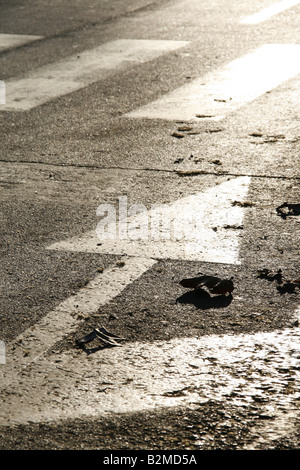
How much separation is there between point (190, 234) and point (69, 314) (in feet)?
3.43

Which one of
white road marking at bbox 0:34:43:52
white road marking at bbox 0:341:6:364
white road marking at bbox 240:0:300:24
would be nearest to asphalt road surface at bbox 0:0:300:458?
white road marking at bbox 0:341:6:364

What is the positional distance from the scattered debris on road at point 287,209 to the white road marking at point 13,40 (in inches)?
219

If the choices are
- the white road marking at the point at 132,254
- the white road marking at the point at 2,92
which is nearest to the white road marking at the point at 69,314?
the white road marking at the point at 132,254

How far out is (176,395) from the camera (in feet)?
9.51

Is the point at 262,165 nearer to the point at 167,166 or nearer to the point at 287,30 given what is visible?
the point at 167,166

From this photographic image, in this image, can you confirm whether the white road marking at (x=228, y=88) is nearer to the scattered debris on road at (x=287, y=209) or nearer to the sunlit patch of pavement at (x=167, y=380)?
the scattered debris on road at (x=287, y=209)

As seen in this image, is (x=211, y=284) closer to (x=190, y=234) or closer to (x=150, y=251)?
(x=150, y=251)

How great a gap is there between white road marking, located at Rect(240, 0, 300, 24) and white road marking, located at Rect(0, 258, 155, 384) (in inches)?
273

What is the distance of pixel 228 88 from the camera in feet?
23.7

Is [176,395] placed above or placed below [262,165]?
below

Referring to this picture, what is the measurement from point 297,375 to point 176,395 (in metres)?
0.48

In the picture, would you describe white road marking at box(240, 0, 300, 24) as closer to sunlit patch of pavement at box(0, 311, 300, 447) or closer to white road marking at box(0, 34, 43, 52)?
white road marking at box(0, 34, 43, 52)

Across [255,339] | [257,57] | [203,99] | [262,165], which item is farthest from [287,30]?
[255,339]

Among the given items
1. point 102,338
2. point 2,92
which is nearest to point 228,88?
point 2,92
